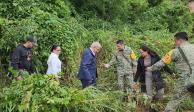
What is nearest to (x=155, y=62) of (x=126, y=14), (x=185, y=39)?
(x=185, y=39)

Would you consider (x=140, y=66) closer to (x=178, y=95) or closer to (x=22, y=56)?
(x=178, y=95)

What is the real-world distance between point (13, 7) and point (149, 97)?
5.47 metres

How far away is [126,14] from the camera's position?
19516mm

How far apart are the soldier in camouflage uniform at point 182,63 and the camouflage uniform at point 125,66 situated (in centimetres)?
163

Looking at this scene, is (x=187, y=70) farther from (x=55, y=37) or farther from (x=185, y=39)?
(x=55, y=37)

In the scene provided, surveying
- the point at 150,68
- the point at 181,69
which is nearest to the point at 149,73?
the point at 150,68

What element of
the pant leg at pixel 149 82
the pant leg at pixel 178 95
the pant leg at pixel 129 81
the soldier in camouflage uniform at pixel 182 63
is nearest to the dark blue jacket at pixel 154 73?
the pant leg at pixel 149 82

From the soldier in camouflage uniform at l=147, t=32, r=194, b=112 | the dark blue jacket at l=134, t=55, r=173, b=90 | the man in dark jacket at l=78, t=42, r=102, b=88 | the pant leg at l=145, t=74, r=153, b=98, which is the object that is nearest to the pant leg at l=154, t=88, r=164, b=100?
the dark blue jacket at l=134, t=55, r=173, b=90

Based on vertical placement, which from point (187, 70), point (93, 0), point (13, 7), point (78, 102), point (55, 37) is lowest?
point (78, 102)

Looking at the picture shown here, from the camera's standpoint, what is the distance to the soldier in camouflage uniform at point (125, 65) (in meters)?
11.1

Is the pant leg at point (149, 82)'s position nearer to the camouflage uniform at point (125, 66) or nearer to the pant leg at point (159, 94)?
the pant leg at point (159, 94)

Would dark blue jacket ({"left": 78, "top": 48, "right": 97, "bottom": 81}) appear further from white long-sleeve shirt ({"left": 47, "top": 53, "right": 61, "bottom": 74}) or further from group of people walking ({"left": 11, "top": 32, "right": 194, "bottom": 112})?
white long-sleeve shirt ({"left": 47, "top": 53, "right": 61, "bottom": 74})

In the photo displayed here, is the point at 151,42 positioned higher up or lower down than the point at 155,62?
higher up

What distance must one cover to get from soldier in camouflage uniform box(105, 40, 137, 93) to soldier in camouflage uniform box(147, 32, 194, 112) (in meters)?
1.63
